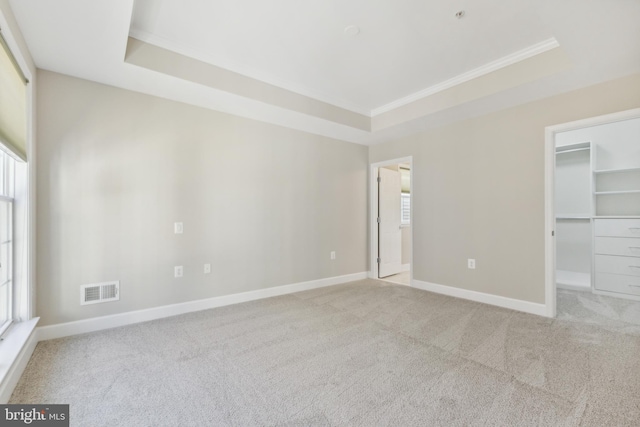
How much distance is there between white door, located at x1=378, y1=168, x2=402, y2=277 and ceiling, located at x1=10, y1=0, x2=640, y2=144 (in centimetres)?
164

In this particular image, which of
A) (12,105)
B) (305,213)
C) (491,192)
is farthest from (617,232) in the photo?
(12,105)

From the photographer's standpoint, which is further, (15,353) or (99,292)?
(99,292)

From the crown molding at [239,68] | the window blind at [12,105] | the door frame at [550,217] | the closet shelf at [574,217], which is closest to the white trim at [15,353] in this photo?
the window blind at [12,105]

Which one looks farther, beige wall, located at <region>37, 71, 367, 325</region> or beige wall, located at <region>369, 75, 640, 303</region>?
beige wall, located at <region>369, 75, 640, 303</region>

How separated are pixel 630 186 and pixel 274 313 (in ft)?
16.8

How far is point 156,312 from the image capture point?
2980 millimetres

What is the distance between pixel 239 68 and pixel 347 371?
3081mm

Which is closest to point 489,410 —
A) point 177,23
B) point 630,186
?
point 177,23

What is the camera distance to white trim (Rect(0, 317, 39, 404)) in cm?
164

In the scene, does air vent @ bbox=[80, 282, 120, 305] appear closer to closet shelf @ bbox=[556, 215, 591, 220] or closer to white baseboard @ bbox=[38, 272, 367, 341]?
white baseboard @ bbox=[38, 272, 367, 341]

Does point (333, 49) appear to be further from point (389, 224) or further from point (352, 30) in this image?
point (389, 224)

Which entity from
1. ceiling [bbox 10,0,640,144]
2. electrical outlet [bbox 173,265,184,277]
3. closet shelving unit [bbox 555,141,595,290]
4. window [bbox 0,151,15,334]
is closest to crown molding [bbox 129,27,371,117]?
ceiling [bbox 10,0,640,144]

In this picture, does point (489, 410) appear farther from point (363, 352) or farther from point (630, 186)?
point (630, 186)

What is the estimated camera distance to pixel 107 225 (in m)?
2.75
